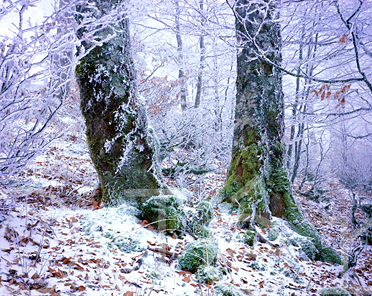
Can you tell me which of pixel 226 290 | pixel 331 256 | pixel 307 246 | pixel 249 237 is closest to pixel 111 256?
pixel 226 290

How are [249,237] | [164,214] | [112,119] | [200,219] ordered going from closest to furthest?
[164,214]
[112,119]
[200,219]
[249,237]

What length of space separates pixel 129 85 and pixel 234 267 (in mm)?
2791

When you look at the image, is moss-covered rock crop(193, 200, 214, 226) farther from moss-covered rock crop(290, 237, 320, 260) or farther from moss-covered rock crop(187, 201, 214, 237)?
moss-covered rock crop(290, 237, 320, 260)

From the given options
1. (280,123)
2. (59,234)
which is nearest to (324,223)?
(280,123)

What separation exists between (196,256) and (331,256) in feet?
8.27

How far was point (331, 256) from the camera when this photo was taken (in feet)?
12.3

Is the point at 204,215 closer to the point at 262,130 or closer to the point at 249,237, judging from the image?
the point at 249,237

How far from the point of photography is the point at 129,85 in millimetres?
Result: 3393

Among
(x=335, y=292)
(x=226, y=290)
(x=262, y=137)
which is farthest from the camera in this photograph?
(x=262, y=137)

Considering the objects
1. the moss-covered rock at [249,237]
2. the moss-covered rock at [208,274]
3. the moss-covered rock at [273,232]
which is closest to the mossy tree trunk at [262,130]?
the moss-covered rock at [273,232]

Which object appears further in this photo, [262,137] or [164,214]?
[262,137]

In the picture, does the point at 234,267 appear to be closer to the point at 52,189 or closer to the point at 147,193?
the point at 147,193

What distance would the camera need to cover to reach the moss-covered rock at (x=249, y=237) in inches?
138

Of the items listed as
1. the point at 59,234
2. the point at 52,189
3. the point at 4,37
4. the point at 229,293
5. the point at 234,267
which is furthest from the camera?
the point at 52,189
